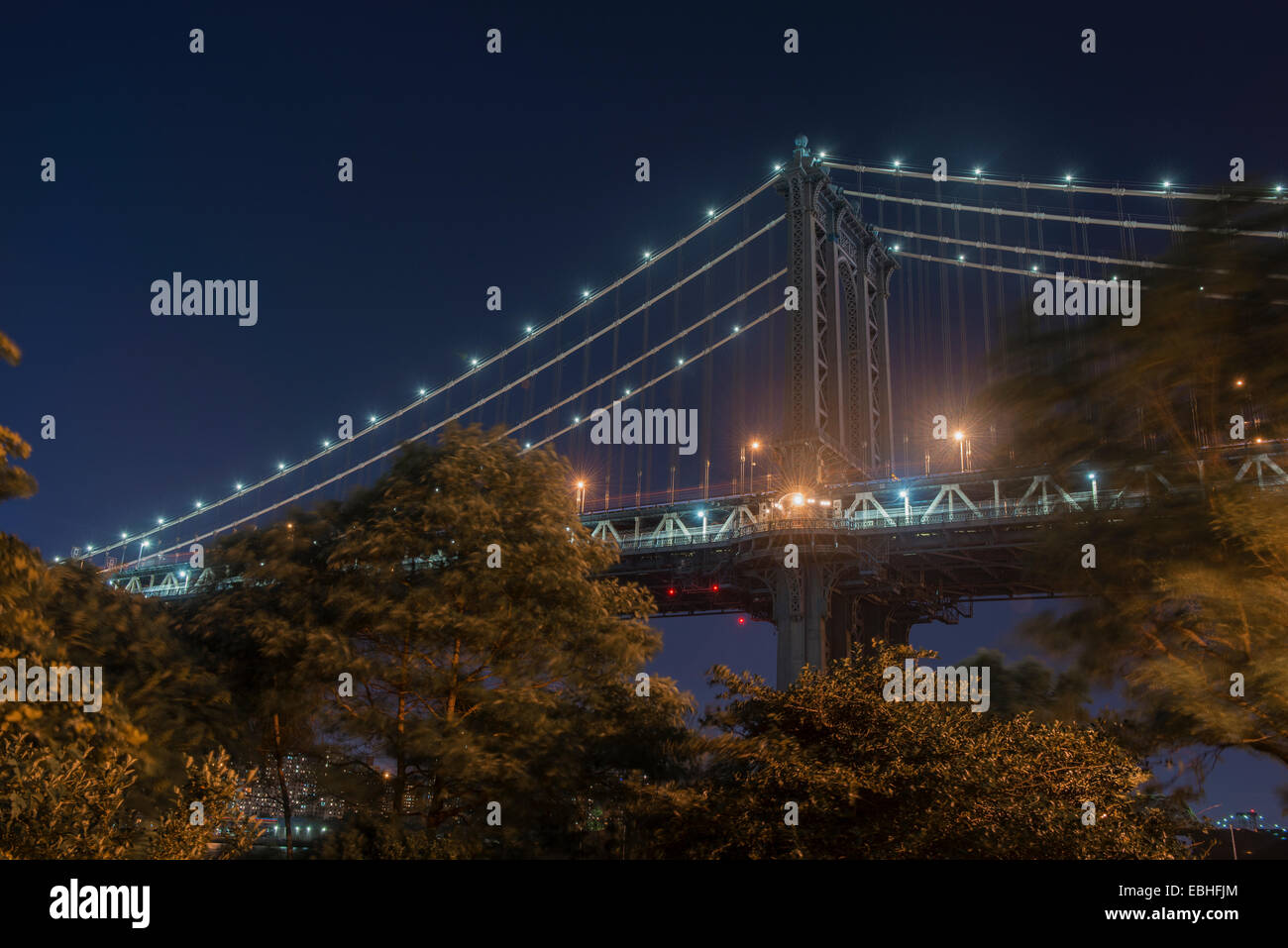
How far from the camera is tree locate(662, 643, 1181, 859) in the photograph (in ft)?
47.5

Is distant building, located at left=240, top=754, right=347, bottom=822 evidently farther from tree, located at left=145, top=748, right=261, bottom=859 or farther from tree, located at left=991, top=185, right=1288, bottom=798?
tree, located at left=991, top=185, right=1288, bottom=798

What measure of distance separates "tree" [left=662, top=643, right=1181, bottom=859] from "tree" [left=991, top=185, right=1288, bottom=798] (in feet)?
7.76

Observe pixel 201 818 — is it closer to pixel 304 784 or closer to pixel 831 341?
pixel 304 784

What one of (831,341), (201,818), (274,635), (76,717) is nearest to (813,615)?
(831,341)

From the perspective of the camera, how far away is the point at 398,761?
20281 millimetres

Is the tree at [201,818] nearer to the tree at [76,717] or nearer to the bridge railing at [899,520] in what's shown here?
the tree at [76,717]

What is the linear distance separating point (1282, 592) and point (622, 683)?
12539 mm

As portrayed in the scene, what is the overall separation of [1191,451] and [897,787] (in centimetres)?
649

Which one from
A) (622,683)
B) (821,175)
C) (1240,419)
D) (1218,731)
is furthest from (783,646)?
(1240,419)

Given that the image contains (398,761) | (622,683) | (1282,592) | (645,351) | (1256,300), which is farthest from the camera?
(645,351)

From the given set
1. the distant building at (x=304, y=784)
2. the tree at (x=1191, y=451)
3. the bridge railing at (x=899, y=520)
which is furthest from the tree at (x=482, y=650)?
the bridge railing at (x=899, y=520)

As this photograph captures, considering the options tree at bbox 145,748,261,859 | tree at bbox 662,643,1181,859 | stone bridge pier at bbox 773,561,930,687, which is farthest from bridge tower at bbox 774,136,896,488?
tree at bbox 145,748,261,859
